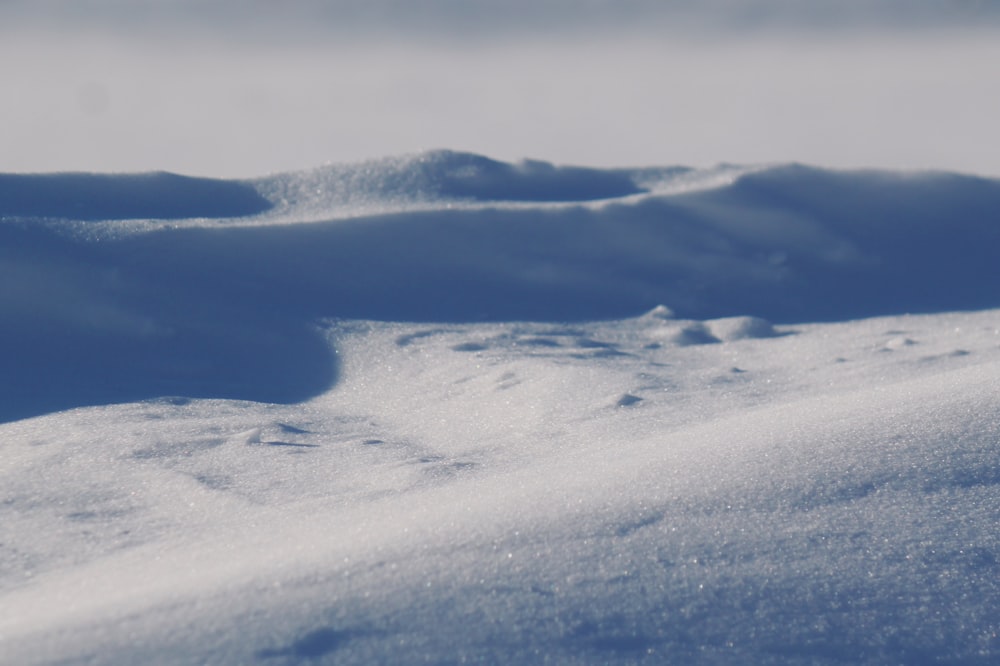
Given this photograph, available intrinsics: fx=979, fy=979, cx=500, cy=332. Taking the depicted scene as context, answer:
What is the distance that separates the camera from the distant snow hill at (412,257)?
2135 millimetres

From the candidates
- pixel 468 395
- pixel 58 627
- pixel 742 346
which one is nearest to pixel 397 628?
pixel 58 627

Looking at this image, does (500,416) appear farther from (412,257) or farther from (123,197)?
(123,197)

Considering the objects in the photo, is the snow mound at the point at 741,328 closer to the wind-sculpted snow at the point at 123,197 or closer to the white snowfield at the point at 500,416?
the white snowfield at the point at 500,416

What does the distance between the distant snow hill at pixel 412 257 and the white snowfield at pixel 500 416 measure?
10 millimetres

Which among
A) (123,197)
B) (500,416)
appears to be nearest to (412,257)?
(123,197)

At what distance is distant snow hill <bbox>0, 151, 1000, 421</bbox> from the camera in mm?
2135

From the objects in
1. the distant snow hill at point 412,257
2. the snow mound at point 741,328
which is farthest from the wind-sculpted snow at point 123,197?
the snow mound at point 741,328

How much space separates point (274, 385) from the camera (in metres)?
2.05

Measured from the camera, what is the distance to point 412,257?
103 inches

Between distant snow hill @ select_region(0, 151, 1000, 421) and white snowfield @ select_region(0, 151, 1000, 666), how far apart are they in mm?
10

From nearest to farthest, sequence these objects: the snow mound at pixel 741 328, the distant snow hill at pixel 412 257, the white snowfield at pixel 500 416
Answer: the white snowfield at pixel 500 416, the distant snow hill at pixel 412 257, the snow mound at pixel 741 328

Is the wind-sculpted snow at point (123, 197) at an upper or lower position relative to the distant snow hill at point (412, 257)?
upper

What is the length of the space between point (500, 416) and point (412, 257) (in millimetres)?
940

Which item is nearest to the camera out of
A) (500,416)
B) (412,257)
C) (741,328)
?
(500,416)
